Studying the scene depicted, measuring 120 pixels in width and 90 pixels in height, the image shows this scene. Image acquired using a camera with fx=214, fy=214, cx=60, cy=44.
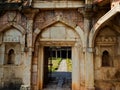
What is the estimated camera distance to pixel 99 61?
7969 mm

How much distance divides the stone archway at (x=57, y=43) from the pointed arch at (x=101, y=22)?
501mm

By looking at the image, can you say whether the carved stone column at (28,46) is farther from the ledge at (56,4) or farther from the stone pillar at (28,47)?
the ledge at (56,4)

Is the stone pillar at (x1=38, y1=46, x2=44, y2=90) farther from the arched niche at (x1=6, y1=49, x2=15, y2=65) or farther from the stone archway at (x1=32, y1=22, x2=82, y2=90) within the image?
the arched niche at (x1=6, y1=49, x2=15, y2=65)

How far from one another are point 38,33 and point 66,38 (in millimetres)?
1091

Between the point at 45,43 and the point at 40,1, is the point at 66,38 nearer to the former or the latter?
the point at 45,43

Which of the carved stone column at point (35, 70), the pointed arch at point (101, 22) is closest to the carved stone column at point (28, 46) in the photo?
the carved stone column at point (35, 70)

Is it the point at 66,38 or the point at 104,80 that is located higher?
the point at 66,38

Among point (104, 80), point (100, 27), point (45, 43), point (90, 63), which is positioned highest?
point (100, 27)

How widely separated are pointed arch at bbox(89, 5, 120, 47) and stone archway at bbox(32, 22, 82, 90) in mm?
501

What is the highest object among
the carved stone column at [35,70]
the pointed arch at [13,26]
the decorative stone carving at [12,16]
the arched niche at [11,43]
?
the decorative stone carving at [12,16]

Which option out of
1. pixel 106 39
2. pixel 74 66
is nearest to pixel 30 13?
pixel 74 66

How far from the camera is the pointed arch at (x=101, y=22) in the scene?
6.94 m

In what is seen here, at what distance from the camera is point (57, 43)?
8.27m

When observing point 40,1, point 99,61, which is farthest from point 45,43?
point 99,61
